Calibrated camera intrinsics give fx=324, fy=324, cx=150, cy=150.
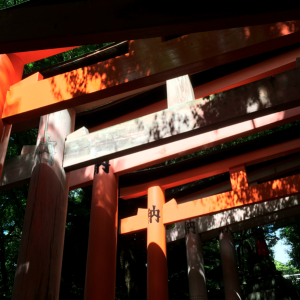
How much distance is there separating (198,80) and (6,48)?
14.8 ft

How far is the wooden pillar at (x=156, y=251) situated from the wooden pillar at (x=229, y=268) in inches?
131

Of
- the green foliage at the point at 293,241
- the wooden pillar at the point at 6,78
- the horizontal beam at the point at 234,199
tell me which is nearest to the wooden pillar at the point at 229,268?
the horizontal beam at the point at 234,199

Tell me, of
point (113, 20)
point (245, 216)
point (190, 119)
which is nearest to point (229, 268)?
point (245, 216)

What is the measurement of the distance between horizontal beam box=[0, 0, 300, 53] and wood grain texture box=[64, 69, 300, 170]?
1.54 metres

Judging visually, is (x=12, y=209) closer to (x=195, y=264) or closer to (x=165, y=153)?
(x=195, y=264)

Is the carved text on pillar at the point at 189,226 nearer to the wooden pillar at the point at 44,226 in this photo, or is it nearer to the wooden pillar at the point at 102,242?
the wooden pillar at the point at 102,242

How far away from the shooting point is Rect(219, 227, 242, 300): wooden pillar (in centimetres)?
942

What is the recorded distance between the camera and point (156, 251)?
23.7ft

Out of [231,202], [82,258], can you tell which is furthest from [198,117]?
[82,258]

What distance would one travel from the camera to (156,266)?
6980 mm

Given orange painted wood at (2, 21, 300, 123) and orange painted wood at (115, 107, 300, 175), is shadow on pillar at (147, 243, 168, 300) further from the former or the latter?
orange painted wood at (2, 21, 300, 123)

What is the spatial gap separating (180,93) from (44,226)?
2214mm

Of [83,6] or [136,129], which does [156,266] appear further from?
[83,6]

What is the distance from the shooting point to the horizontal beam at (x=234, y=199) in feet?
21.4
